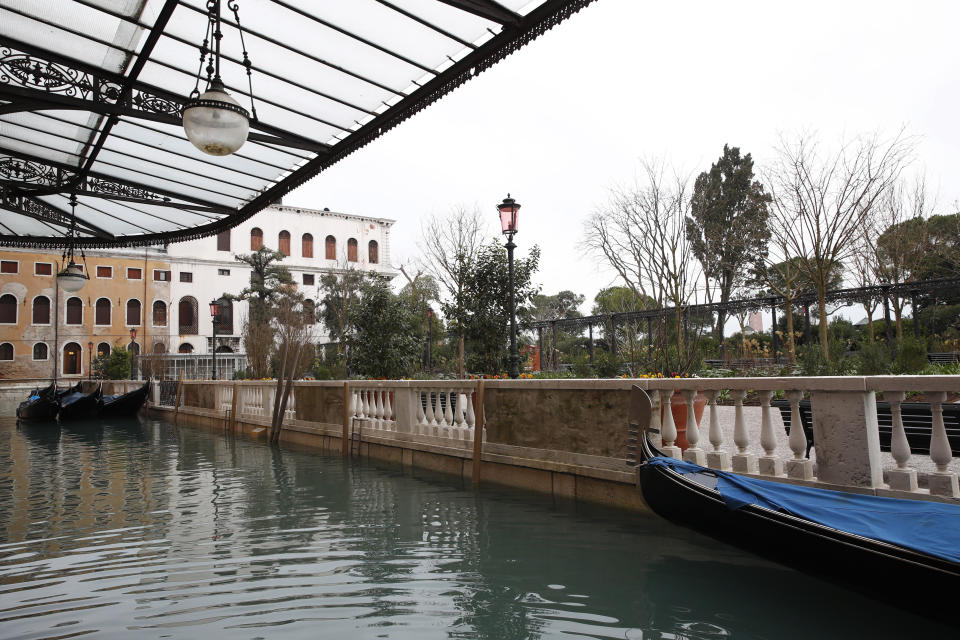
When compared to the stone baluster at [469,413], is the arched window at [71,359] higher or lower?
higher

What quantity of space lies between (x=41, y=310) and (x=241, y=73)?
125ft

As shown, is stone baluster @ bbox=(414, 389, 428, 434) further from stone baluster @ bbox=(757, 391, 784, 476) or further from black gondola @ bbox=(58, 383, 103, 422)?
black gondola @ bbox=(58, 383, 103, 422)

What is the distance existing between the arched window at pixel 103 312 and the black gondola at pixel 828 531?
4225 cm

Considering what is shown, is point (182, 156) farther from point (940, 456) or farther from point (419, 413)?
point (940, 456)

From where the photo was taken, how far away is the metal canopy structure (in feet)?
17.6

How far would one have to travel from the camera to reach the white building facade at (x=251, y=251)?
133 ft

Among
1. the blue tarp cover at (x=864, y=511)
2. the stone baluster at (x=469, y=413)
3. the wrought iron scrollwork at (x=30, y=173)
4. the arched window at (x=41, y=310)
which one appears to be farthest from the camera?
the arched window at (x=41, y=310)

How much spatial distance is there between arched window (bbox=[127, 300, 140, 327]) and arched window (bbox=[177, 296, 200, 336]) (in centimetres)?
246

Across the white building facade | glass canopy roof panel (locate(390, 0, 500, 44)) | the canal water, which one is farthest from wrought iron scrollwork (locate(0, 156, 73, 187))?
the white building facade

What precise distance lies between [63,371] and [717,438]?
42242 millimetres

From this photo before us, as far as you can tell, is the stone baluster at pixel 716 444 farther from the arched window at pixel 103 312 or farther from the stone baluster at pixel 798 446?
the arched window at pixel 103 312

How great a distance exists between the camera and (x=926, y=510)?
119 inches

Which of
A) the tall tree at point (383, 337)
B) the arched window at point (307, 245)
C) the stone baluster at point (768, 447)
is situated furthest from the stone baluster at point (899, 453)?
the arched window at point (307, 245)

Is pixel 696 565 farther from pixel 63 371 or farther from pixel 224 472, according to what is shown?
pixel 63 371
